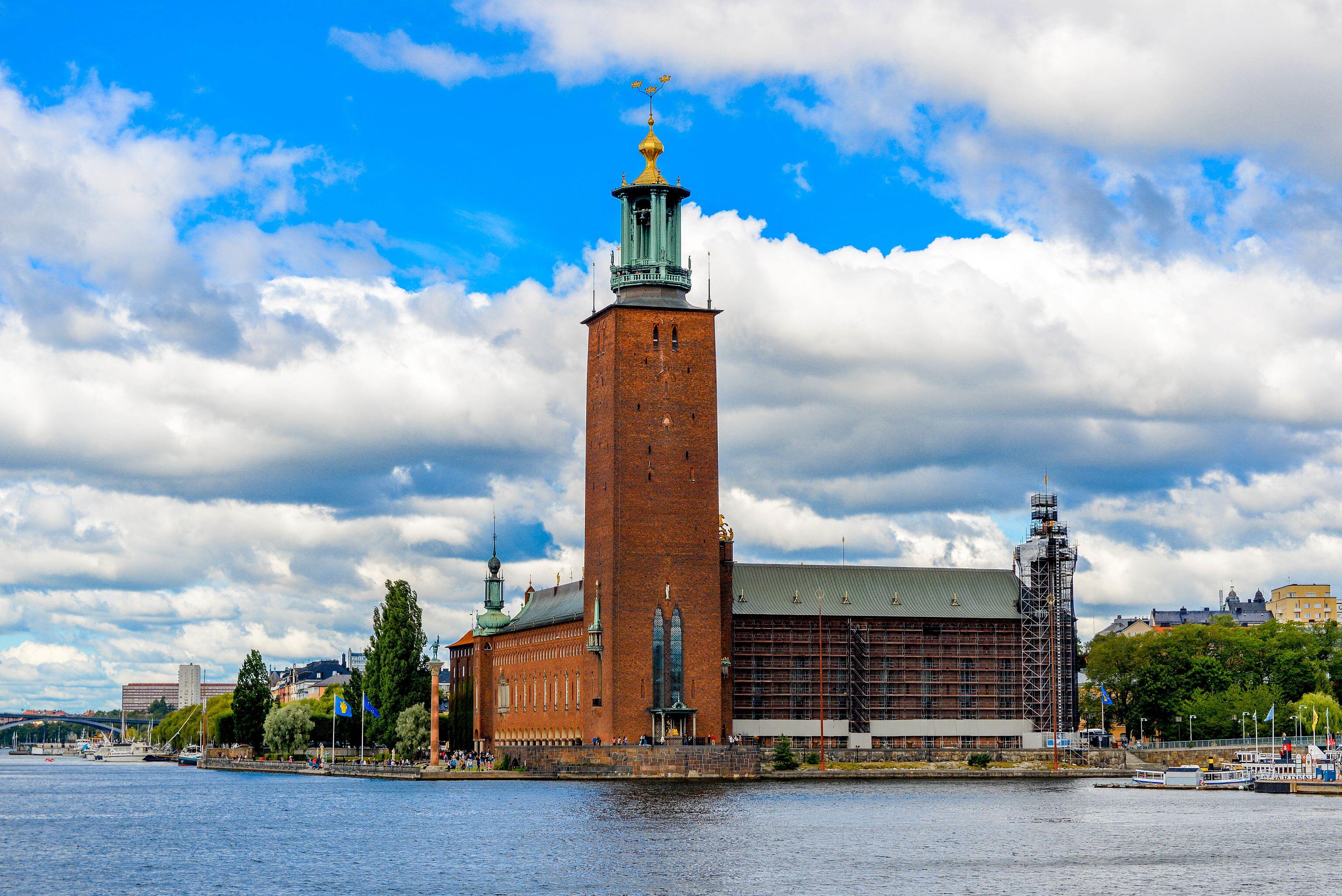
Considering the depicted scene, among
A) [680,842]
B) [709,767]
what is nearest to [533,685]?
[709,767]

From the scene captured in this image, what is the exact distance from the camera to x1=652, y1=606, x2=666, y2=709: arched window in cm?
10625

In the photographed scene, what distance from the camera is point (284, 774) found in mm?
129500

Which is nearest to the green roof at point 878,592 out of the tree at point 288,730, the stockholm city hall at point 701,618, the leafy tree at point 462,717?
the stockholm city hall at point 701,618

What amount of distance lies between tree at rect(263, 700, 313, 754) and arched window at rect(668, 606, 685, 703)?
43.5 metres

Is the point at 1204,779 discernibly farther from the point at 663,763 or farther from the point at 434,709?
the point at 434,709

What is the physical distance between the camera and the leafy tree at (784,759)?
109188mm

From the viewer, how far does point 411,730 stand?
11644 cm

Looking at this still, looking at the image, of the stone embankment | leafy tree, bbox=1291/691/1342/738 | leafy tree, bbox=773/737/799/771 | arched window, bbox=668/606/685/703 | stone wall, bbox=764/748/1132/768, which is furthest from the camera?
leafy tree, bbox=1291/691/1342/738

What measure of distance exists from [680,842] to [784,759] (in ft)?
162

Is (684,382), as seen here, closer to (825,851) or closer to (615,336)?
(615,336)

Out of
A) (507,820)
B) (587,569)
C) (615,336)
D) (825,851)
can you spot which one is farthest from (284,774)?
(825,851)

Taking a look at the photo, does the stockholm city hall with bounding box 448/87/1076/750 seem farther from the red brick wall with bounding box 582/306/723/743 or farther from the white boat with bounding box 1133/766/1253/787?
the white boat with bounding box 1133/766/1253/787

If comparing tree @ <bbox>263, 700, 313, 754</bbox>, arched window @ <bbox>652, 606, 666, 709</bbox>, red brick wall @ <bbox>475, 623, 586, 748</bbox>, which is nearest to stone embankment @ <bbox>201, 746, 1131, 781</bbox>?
red brick wall @ <bbox>475, 623, 586, 748</bbox>

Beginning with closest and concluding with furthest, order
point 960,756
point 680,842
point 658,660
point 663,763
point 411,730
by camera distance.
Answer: point 680,842 < point 663,763 < point 658,660 < point 411,730 < point 960,756
